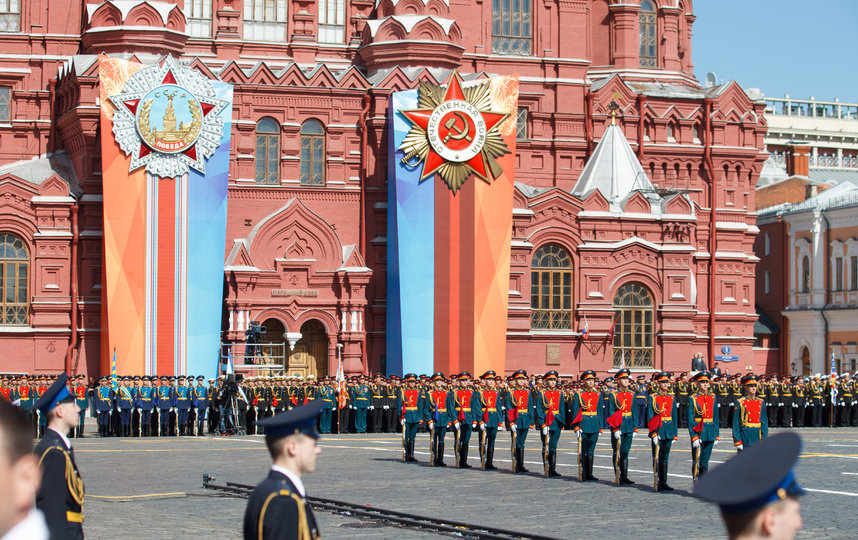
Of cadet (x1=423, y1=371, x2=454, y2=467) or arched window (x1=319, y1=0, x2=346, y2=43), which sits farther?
arched window (x1=319, y1=0, x2=346, y2=43)

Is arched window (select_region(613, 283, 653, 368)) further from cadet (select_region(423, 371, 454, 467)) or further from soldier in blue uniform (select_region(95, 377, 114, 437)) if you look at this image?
cadet (select_region(423, 371, 454, 467))

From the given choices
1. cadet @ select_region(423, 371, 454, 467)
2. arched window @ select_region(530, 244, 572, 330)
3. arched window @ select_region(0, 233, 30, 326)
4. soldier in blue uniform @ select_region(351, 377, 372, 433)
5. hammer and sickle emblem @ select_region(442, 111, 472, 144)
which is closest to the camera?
cadet @ select_region(423, 371, 454, 467)

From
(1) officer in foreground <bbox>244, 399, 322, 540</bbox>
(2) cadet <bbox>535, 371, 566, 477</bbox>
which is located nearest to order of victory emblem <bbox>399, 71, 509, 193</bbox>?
(2) cadet <bbox>535, 371, 566, 477</bbox>

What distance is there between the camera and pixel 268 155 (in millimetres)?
44094

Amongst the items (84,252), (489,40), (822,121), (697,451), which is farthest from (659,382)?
(822,121)

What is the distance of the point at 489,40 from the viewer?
159 feet

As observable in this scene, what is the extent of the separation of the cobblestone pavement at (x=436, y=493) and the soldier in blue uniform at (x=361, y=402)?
5.90 metres

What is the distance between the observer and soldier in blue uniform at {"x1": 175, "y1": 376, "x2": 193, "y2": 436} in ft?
113

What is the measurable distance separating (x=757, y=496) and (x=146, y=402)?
31.1m

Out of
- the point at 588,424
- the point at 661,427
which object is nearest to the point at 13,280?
the point at 588,424

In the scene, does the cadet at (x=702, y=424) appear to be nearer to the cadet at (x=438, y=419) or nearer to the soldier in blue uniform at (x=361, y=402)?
the cadet at (x=438, y=419)

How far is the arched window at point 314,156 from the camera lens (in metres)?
44.5

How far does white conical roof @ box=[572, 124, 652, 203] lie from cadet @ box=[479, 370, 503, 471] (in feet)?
76.5

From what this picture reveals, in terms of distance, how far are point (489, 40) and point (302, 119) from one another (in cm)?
850
